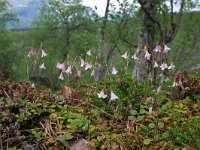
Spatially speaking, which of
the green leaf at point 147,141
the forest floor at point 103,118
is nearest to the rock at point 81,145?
the forest floor at point 103,118

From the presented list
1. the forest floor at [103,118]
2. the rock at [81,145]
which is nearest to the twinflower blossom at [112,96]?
the forest floor at [103,118]

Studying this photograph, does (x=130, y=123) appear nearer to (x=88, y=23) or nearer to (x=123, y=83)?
(x=123, y=83)

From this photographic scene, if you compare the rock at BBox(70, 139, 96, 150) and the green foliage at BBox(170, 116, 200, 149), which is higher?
the green foliage at BBox(170, 116, 200, 149)

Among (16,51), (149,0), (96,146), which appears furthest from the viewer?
(16,51)

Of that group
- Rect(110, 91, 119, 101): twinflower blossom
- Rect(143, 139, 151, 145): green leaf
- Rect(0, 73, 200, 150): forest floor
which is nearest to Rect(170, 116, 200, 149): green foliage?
Rect(0, 73, 200, 150): forest floor

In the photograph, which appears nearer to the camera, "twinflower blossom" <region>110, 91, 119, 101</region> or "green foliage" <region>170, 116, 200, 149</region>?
"green foliage" <region>170, 116, 200, 149</region>

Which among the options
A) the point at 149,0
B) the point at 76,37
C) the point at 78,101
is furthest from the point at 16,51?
the point at 78,101

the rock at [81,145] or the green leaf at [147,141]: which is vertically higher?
the green leaf at [147,141]

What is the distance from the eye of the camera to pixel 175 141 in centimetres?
353

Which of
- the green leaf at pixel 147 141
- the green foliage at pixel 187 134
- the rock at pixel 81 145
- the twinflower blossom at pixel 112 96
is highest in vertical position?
the twinflower blossom at pixel 112 96

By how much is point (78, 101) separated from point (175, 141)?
133 centimetres

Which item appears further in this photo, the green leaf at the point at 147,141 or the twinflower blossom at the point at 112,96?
the twinflower blossom at the point at 112,96

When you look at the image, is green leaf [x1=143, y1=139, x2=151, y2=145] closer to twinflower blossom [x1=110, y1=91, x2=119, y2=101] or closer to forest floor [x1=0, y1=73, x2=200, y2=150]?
forest floor [x1=0, y1=73, x2=200, y2=150]

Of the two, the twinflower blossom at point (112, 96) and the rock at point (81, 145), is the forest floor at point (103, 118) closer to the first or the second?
the rock at point (81, 145)
